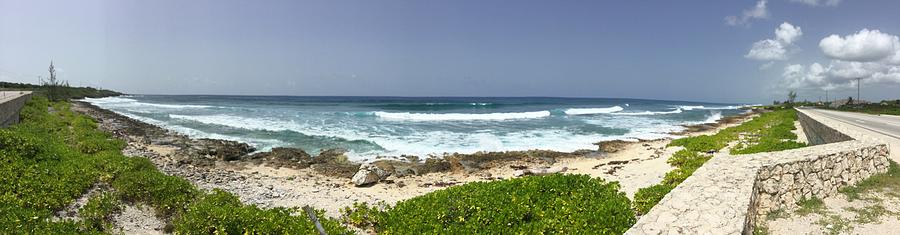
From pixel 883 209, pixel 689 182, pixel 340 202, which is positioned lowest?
pixel 340 202

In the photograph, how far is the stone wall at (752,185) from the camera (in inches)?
209

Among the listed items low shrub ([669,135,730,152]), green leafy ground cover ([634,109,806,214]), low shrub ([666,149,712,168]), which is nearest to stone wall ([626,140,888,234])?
green leafy ground cover ([634,109,806,214])

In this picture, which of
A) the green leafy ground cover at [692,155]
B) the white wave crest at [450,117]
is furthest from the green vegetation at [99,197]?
the white wave crest at [450,117]

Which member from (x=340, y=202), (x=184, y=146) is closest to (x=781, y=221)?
(x=340, y=202)

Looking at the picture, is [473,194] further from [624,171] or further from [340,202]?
[624,171]

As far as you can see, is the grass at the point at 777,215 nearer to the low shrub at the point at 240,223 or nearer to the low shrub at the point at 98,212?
the low shrub at the point at 240,223

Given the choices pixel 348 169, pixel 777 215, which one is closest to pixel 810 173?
pixel 777 215

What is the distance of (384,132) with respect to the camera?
91.4 ft

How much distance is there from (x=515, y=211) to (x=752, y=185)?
3.63 m

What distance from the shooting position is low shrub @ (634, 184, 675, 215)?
26.4ft

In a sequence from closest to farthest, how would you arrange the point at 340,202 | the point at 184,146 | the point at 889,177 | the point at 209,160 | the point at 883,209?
1. the point at 883,209
2. the point at 889,177
3. the point at 340,202
4. the point at 209,160
5. the point at 184,146

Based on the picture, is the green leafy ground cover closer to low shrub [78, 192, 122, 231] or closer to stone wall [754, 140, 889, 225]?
stone wall [754, 140, 889, 225]

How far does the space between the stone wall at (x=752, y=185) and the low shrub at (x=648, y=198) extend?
96 centimetres

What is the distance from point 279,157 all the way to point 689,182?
49.5 feet
